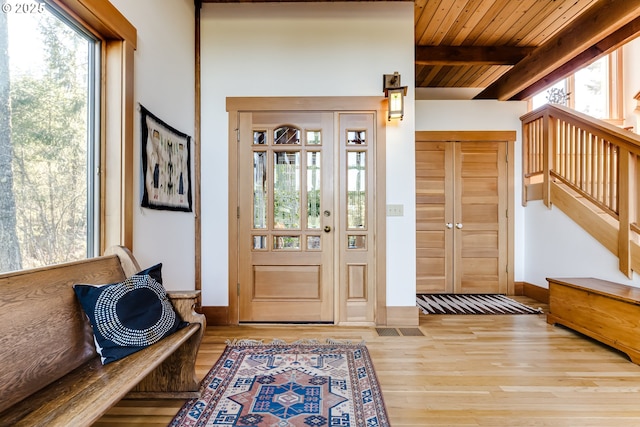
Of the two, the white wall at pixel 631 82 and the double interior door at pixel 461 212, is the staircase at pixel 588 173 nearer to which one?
the double interior door at pixel 461 212

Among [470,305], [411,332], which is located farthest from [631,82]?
[411,332]

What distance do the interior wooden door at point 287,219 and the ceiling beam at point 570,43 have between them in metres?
2.51

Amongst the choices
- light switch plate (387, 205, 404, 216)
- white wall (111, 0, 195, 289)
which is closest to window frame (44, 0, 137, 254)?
white wall (111, 0, 195, 289)

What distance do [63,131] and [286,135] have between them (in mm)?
1792

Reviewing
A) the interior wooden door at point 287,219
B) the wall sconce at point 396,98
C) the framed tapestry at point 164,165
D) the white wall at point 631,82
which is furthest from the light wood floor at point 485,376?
the white wall at point 631,82

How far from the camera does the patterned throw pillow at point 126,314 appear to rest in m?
1.45

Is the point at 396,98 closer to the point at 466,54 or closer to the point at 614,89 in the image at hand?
the point at 466,54

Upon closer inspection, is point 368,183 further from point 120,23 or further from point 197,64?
point 120,23

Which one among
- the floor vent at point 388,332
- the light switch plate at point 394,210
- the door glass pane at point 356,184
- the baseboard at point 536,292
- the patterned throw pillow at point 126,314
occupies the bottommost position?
the floor vent at point 388,332

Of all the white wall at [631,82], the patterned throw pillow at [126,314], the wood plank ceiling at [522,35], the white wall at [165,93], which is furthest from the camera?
the white wall at [631,82]

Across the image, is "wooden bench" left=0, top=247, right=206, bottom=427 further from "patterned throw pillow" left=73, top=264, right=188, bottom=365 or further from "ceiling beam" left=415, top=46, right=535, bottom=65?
"ceiling beam" left=415, top=46, right=535, bottom=65

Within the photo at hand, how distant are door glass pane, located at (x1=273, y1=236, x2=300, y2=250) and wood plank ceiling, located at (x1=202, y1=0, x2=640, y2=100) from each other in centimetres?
230

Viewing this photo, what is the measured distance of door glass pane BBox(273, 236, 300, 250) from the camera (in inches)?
125

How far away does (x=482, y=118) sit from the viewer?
442 cm
